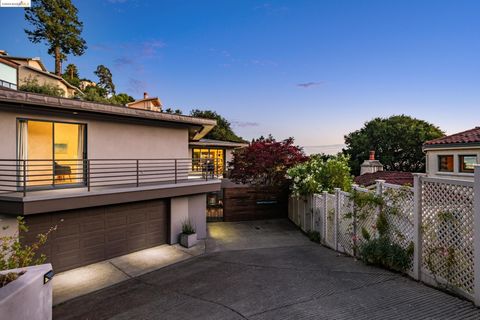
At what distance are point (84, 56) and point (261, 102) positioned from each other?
2867 cm

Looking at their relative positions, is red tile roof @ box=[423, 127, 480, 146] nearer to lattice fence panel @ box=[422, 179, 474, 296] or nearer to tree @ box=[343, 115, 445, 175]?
lattice fence panel @ box=[422, 179, 474, 296]

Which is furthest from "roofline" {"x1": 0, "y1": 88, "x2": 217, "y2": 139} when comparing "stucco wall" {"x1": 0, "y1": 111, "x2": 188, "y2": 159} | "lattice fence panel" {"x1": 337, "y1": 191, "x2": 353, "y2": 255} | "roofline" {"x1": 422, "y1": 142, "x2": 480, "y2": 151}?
"roofline" {"x1": 422, "y1": 142, "x2": 480, "y2": 151}

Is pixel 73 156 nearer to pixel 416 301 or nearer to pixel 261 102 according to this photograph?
pixel 416 301

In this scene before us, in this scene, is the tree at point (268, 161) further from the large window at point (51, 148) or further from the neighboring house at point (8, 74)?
the neighboring house at point (8, 74)

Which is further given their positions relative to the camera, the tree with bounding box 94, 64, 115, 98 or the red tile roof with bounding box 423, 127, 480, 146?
the tree with bounding box 94, 64, 115, 98

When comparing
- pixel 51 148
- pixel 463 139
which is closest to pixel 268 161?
pixel 51 148

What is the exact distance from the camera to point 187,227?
1113 centimetres

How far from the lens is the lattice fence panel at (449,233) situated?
487 centimetres

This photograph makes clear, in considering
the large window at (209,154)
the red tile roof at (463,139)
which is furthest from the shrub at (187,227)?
the red tile roof at (463,139)

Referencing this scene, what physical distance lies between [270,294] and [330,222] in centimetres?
518

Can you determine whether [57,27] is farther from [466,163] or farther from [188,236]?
[466,163]

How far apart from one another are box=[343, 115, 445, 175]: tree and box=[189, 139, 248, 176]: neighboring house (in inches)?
949

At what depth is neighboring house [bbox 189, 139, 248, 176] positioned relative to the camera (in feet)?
67.4

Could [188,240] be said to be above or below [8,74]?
below
